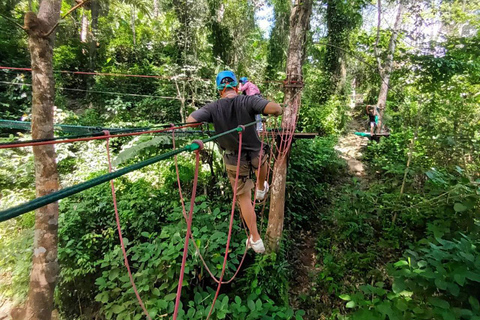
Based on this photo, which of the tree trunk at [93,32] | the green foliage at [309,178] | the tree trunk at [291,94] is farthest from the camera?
the tree trunk at [93,32]

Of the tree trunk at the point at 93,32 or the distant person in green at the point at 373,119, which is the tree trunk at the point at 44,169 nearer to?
the distant person in green at the point at 373,119

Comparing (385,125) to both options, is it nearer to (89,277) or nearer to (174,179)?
(174,179)

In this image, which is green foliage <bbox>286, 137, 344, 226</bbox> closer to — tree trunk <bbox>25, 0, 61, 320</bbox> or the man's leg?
the man's leg

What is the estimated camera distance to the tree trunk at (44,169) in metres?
1.99

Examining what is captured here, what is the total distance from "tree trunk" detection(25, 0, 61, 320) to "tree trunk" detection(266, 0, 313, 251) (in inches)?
93.3

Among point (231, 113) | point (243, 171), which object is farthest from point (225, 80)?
point (243, 171)

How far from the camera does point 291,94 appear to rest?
2.93 meters

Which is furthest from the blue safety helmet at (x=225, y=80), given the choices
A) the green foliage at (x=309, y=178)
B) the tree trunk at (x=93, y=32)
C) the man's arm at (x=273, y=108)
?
the tree trunk at (x=93, y=32)

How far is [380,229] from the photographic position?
3.48m

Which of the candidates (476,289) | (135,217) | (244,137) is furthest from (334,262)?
(135,217)

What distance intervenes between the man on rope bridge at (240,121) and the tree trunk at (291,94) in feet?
2.76

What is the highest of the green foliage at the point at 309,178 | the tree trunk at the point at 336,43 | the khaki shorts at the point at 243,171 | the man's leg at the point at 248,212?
the tree trunk at the point at 336,43

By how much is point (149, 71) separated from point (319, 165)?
7454 millimetres

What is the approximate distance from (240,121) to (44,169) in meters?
1.86
